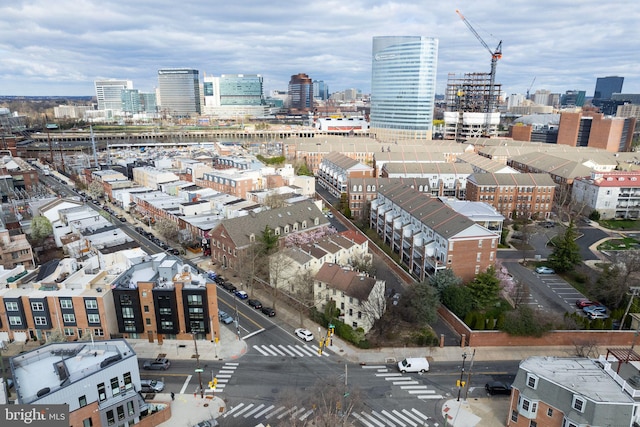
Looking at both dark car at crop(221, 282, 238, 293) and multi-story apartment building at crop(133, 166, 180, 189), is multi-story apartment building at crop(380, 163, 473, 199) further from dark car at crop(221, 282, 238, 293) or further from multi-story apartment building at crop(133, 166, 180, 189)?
multi-story apartment building at crop(133, 166, 180, 189)

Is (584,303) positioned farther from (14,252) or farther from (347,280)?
(14,252)

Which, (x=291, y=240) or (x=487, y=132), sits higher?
(x=487, y=132)

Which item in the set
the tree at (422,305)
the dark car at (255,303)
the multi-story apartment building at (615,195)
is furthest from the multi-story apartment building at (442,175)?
Result: the dark car at (255,303)

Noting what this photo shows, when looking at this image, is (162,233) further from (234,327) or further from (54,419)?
(54,419)

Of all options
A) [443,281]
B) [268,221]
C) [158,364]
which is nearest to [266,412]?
[158,364]

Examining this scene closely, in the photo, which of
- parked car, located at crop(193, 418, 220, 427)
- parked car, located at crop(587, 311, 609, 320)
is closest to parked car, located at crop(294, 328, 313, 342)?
parked car, located at crop(193, 418, 220, 427)

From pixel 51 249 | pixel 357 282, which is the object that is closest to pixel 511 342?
pixel 357 282
